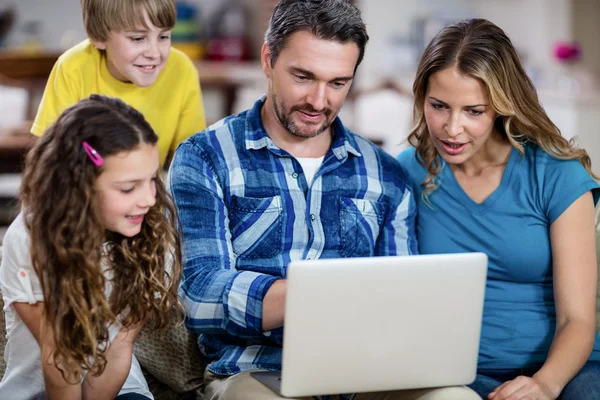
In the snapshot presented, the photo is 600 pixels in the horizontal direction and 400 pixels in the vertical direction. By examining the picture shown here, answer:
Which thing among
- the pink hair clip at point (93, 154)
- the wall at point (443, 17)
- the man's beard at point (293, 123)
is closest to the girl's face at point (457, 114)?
the man's beard at point (293, 123)

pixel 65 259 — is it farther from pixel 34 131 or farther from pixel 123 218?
pixel 34 131

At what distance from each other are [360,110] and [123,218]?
3514 mm

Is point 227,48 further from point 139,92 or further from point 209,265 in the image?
point 209,265

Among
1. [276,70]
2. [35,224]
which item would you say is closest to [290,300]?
[35,224]

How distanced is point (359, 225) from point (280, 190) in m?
0.20

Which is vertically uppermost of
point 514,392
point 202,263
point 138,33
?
point 138,33

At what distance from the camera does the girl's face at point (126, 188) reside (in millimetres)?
1454

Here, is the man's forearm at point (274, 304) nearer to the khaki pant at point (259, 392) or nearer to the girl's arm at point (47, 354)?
the khaki pant at point (259, 392)

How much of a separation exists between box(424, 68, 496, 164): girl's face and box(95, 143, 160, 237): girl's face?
65cm

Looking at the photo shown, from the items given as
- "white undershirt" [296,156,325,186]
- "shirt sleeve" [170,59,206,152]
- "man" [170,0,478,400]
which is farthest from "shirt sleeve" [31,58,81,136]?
"white undershirt" [296,156,325,186]

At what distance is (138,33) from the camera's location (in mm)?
2018

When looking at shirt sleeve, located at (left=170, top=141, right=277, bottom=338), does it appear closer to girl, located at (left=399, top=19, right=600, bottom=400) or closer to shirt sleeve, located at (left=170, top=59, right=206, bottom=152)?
shirt sleeve, located at (left=170, top=59, right=206, bottom=152)

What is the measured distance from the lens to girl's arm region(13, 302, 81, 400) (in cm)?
146

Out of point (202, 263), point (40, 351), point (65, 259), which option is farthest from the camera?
point (202, 263)
